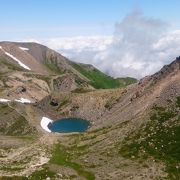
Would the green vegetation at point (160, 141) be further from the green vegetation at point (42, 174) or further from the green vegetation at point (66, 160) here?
the green vegetation at point (42, 174)

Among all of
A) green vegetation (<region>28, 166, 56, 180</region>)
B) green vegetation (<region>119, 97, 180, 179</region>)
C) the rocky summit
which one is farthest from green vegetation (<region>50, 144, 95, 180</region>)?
green vegetation (<region>119, 97, 180, 179</region>)

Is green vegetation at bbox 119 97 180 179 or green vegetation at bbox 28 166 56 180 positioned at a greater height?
green vegetation at bbox 119 97 180 179

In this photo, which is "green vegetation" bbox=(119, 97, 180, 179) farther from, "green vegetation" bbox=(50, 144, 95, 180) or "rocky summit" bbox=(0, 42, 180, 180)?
"green vegetation" bbox=(50, 144, 95, 180)

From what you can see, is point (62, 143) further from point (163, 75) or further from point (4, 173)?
point (163, 75)

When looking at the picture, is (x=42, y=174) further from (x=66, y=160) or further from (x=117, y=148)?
(x=117, y=148)

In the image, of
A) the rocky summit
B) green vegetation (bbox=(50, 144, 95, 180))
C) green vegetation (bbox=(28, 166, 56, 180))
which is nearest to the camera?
green vegetation (bbox=(28, 166, 56, 180))

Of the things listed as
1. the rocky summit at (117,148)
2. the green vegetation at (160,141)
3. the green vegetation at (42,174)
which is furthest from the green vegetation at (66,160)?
the green vegetation at (160,141)

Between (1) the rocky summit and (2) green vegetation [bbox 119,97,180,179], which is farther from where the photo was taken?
(2) green vegetation [bbox 119,97,180,179]

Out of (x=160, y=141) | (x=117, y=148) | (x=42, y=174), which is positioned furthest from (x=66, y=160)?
(x=160, y=141)

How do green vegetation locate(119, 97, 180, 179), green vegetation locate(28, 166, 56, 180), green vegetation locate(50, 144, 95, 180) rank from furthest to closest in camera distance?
green vegetation locate(119, 97, 180, 179) < green vegetation locate(50, 144, 95, 180) < green vegetation locate(28, 166, 56, 180)
